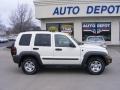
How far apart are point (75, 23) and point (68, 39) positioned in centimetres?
1844

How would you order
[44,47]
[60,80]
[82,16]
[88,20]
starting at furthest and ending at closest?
[88,20], [82,16], [44,47], [60,80]

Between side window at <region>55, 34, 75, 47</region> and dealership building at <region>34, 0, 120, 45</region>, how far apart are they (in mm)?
16470

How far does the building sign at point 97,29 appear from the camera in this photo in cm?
2936

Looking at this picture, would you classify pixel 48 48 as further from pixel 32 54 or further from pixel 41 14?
pixel 41 14

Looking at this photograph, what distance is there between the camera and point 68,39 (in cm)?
1145

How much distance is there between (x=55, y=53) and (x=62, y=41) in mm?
581

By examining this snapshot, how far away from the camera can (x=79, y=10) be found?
2859 centimetres

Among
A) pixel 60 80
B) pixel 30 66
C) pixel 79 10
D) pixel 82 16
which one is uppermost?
pixel 79 10

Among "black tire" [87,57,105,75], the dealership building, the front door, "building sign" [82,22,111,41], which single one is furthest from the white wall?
the front door

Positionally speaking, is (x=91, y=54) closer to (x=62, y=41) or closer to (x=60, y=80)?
(x=62, y=41)

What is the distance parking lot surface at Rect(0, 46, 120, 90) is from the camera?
9.13 m

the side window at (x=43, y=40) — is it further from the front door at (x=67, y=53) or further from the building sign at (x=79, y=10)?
the building sign at (x=79, y=10)

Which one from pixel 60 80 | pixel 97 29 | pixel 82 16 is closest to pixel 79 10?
pixel 82 16

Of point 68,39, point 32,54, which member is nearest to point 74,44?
point 68,39
